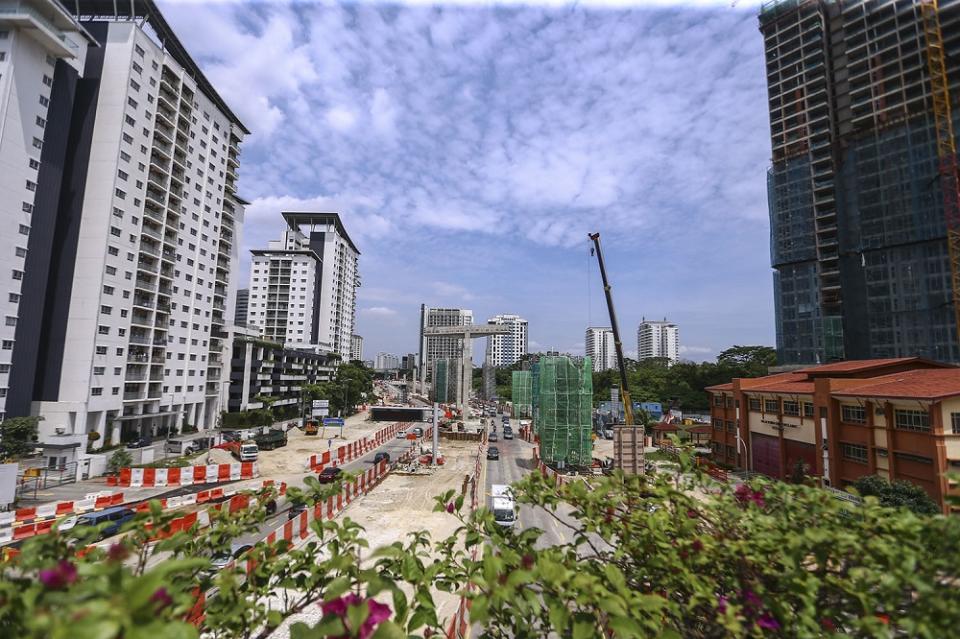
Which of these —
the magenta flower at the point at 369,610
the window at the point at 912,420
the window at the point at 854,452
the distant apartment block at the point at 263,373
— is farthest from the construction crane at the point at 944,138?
the distant apartment block at the point at 263,373

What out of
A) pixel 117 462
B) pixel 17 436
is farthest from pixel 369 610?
pixel 17 436

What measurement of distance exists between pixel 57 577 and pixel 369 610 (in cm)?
149

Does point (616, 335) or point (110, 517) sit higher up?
point (616, 335)

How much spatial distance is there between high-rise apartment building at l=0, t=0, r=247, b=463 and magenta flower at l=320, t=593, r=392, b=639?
135 feet

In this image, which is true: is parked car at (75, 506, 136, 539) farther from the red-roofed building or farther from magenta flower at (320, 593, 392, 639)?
the red-roofed building

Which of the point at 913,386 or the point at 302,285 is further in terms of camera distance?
the point at 302,285

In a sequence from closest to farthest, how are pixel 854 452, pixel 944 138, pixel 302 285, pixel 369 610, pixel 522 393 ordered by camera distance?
pixel 369 610
pixel 854 452
pixel 944 138
pixel 522 393
pixel 302 285

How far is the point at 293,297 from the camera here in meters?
100

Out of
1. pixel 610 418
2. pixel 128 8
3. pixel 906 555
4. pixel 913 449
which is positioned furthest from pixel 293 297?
pixel 906 555

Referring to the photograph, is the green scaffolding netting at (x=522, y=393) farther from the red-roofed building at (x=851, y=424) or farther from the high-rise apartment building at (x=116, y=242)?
the high-rise apartment building at (x=116, y=242)

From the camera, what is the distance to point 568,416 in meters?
38.5

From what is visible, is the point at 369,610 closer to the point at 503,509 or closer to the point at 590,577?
the point at 590,577

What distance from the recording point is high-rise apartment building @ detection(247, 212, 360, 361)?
101 m

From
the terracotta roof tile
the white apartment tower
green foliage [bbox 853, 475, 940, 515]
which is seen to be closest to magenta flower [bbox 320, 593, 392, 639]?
green foliage [bbox 853, 475, 940, 515]
